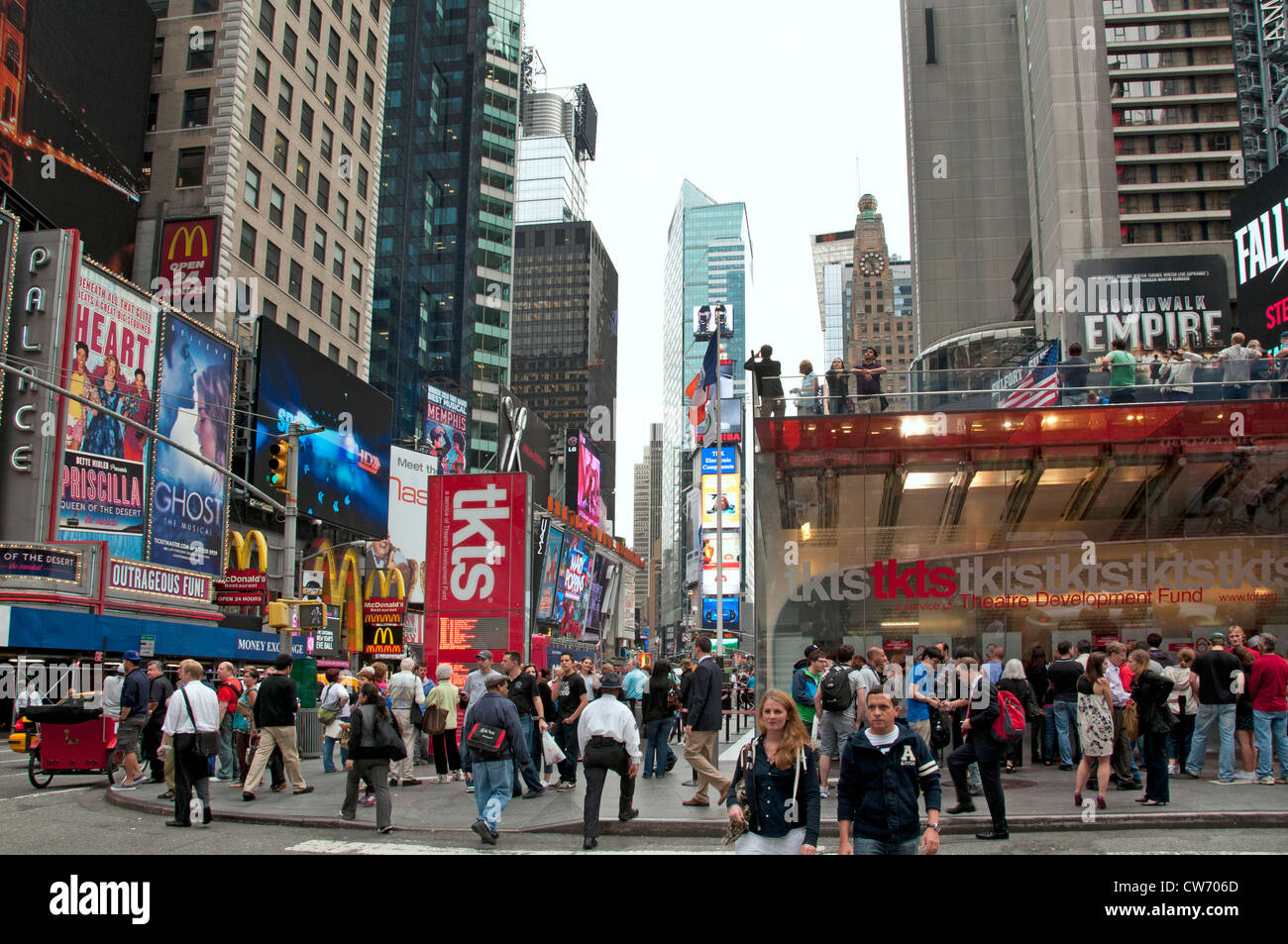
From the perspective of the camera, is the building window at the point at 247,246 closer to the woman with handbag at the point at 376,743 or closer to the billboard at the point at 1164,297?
the woman with handbag at the point at 376,743

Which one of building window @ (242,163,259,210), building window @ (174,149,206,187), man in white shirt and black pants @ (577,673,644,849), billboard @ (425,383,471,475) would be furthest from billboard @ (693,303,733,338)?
man in white shirt and black pants @ (577,673,644,849)

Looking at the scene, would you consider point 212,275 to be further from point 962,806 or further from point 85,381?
point 962,806

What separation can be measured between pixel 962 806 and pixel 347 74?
54508mm

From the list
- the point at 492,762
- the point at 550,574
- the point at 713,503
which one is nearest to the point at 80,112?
the point at 550,574

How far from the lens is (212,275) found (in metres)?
41.3

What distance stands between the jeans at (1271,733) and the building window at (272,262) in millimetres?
42223

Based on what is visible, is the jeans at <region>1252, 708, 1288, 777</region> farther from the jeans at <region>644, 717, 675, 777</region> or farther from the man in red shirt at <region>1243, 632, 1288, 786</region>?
the jeans at <region>644, 717, 675, 777</region>

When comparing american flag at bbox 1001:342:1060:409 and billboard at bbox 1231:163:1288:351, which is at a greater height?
billboard at bbox 1231:163:1288:351

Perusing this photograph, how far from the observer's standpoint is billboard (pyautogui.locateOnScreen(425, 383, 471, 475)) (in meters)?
64.0

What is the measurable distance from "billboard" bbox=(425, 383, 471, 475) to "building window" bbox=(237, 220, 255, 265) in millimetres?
19816

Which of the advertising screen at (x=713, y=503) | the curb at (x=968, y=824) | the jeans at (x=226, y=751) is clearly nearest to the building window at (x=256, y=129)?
the advertising screen at (x=713, y=503)

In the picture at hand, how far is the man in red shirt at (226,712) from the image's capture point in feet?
49.5
